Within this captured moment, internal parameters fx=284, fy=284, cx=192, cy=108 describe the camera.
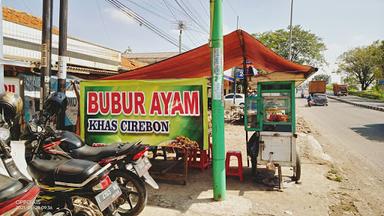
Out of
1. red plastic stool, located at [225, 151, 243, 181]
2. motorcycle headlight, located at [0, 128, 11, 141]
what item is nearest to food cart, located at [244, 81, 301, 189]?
red plastic stool, located at [225, 151, 243, 181]

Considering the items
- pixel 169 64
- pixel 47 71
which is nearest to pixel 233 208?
pixel 169 64

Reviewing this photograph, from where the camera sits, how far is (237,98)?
24906 millimetres

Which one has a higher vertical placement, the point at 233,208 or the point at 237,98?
the point at 237,98

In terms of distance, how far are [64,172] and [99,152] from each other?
0.82 m

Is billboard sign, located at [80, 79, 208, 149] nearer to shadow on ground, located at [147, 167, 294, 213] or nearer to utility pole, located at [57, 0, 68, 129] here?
shadow on ground, located at [147, 167, 294, 213]

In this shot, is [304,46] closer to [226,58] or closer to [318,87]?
[318,87]

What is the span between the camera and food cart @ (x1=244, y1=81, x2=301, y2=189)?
17.6ft

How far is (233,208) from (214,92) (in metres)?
1.85

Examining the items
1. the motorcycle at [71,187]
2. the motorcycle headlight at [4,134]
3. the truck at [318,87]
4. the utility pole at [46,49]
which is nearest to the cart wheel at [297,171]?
the motorcycle at [71,187]

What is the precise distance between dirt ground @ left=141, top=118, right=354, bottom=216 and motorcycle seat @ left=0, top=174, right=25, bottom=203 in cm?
242

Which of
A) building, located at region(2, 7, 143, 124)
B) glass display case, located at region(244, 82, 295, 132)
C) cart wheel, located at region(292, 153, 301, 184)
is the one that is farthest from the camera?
building, located at region(2, 7, 143, 124)

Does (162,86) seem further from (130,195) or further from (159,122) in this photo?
(130,195)

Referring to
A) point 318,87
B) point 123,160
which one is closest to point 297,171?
point 123,160

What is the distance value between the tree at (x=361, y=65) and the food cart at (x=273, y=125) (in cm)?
5624
